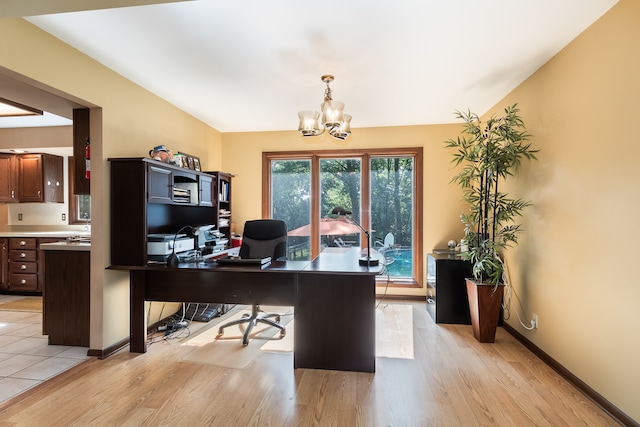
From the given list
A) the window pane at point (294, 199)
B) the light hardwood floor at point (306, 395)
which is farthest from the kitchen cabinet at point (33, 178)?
the light hardwood floor at point (306, 395)

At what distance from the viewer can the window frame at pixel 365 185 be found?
456 cm

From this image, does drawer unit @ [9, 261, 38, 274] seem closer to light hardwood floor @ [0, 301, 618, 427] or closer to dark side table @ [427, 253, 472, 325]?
light hardwood floor @ [0, 301, 618, 427]

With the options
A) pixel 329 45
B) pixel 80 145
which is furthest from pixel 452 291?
pixel 80 145

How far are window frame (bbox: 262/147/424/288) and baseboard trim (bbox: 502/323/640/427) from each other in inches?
63.8

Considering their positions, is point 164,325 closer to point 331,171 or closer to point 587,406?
point 331,171

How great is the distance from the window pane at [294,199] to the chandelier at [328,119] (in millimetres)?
2060

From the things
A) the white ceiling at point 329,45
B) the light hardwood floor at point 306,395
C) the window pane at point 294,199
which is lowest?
the light hardwood floor at point 306,395

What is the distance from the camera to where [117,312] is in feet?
9.57

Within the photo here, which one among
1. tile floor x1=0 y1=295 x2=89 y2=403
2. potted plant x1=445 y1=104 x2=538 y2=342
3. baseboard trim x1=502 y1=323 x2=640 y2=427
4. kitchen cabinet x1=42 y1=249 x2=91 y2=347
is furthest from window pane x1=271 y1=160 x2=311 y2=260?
baseboard trim x1=502 y1=323 x2=640 y2=427

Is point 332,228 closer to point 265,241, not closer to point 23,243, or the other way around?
point 265,241

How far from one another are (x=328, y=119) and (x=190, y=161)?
2.04 metres

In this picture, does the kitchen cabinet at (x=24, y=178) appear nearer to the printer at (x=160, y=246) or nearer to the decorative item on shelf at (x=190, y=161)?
the decorative item on shelf at (x=190, y=161)

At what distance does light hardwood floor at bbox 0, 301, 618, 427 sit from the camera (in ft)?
6.34

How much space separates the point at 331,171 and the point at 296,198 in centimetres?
68
